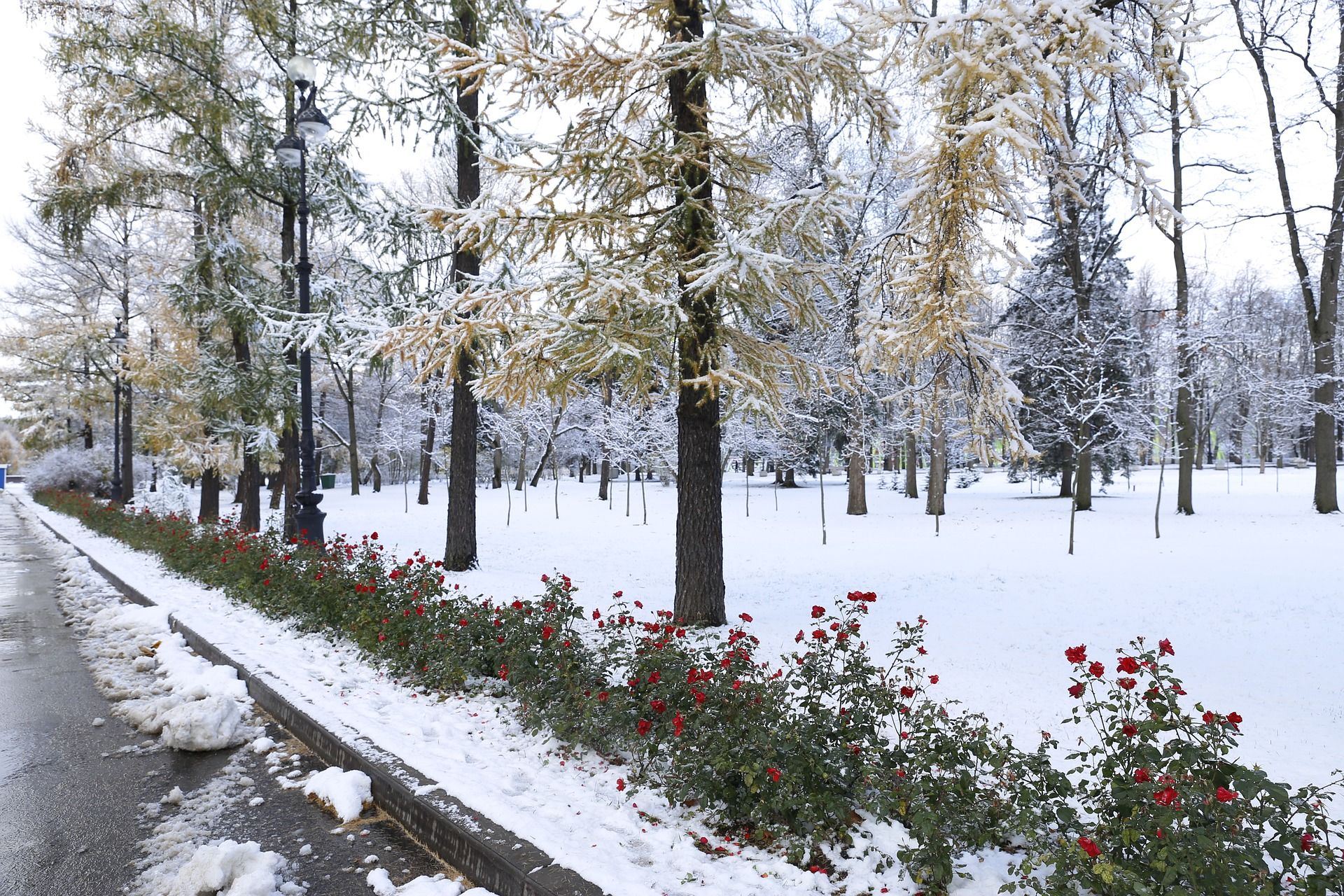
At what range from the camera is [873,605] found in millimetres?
8641

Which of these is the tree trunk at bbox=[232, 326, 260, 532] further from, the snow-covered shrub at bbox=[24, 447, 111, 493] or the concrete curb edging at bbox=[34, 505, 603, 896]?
the snow-covered shrub at bbox=[24, 447, 111, 493]

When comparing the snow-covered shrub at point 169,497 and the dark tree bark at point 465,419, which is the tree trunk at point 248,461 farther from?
the snow-covered shrub at point 169,497

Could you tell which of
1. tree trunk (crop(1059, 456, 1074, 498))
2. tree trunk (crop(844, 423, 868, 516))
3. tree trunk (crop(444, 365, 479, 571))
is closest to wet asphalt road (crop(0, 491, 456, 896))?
tree trunk (crop(444, 365, 479, 571))

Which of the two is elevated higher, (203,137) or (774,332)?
(203,137)

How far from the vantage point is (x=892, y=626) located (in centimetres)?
741

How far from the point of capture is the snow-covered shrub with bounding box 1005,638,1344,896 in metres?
2.27

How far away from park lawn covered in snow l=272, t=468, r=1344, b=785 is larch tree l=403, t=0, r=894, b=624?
8.66 feet

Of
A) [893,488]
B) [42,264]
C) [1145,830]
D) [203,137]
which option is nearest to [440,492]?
[42,264]

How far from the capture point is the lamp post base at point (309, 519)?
973cm

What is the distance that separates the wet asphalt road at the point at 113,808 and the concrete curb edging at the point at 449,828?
10 centimetres

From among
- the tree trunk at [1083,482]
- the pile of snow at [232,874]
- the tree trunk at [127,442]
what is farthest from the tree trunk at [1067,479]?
the tree trunk at [127,442]

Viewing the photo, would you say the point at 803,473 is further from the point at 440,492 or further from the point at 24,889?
the point at 24,889

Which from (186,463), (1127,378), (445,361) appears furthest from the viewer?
(1127,378)

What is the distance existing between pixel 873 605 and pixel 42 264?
31.6 m
